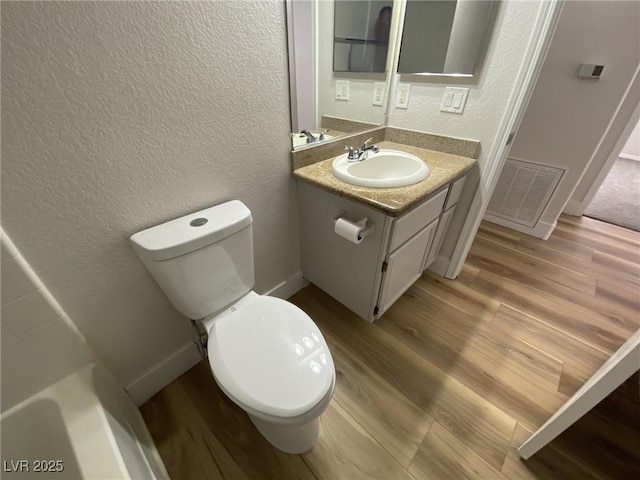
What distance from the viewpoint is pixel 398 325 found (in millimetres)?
1480

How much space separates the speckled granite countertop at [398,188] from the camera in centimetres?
96

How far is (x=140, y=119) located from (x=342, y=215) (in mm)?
766

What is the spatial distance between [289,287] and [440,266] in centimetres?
105

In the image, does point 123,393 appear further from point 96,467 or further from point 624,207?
point 624,207

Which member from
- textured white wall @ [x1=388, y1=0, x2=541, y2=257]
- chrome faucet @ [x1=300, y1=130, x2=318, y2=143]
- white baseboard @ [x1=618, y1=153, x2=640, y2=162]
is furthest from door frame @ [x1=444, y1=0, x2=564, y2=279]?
white baseboard @ [x1=618, y1=153, x2=640, y2=162]

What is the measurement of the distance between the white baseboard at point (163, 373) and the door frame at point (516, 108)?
1.63m

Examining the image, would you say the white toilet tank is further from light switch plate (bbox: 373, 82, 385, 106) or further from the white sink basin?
light switch plate (bbox: 373, 82, 385, 106)

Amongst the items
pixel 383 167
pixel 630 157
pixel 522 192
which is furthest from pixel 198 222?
pixel 630 157

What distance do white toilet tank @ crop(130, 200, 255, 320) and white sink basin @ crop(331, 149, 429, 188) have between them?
1.66ft

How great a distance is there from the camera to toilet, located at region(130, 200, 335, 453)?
757 mm

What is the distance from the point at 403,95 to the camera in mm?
1476

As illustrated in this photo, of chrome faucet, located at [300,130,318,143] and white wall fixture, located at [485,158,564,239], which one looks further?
white wall fixture, located at [485,158,564,239]

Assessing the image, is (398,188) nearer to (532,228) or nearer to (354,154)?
(354,154)

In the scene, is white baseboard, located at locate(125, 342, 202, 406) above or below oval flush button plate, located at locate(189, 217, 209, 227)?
below
